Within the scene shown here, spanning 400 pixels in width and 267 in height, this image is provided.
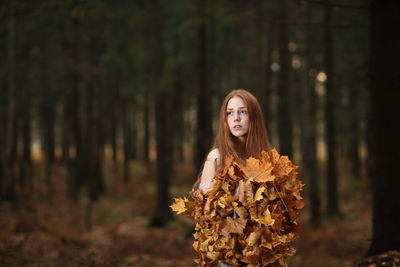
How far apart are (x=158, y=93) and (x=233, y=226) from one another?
915 centimetres

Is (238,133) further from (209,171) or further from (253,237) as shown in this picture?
(253,237)

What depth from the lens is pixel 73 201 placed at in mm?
14547

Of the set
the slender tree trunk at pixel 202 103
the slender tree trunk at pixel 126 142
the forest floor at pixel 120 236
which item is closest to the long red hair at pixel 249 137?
the forest floor at pixel 120 236

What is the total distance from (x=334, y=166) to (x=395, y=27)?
9.03 metres

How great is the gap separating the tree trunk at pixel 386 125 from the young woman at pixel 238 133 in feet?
7.49

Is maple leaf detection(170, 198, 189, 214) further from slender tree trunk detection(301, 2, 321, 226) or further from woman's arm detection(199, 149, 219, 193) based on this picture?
slender tree trunk detection(301, 2, 321, 226)

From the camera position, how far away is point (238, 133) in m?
3.55

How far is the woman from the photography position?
352 cm

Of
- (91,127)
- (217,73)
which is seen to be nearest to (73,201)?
(91,127)

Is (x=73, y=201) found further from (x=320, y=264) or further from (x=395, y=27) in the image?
(x=395, y=27)

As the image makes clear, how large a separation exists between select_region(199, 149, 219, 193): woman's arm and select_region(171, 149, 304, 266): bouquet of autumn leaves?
0.11 metres

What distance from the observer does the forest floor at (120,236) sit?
6832 mm

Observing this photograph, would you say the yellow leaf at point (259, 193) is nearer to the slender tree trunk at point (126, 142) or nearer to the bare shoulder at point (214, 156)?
the bare shoulder at point (214, 156)

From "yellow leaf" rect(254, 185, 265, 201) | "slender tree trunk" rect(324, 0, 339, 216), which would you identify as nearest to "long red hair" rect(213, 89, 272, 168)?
"yellow leaf" rect(254, 185, 265, 201)
